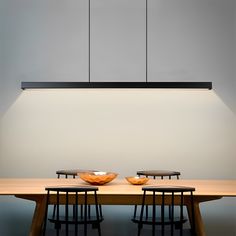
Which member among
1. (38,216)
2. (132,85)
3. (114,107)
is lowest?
(38,216)

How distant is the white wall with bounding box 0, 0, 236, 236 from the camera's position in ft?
16.9

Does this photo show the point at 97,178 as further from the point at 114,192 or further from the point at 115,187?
the point at 114,192

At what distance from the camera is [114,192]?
347 centimetres

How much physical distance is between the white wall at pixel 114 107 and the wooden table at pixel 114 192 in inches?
35.1

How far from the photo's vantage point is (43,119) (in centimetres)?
518

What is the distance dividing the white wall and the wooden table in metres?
0.89

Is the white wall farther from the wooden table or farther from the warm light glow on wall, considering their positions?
A: the wooden table

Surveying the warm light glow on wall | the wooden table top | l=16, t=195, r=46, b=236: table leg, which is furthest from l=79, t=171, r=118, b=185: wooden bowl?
the warm light glow on wall

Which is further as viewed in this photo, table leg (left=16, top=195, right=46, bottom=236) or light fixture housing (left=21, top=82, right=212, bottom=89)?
light fixture housing (left=21, top=82, right=212, bottom=89)

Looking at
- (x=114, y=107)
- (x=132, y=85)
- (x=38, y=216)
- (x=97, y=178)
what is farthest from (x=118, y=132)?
(x=38, y=216)

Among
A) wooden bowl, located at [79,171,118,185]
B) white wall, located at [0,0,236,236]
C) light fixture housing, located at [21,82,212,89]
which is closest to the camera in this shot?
wooden bowl, located at [79,171,118,185]

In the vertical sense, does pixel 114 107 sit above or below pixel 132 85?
below

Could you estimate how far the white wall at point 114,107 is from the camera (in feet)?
16.9

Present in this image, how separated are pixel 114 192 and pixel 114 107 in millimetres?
1824
